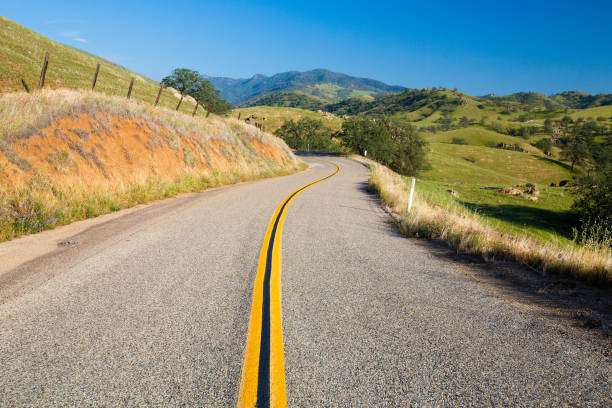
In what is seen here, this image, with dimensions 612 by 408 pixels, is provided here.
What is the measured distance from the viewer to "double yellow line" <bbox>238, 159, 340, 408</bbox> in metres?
2.51

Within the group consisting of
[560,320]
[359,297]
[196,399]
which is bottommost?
[196,399]

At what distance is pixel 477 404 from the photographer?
8.19 feet

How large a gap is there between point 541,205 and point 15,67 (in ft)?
162

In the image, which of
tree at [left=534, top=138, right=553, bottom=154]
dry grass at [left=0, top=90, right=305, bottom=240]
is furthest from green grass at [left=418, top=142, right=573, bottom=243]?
tree at [left=534, top=138, right=553, bottom=154]

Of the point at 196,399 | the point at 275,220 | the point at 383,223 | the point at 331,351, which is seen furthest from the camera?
the point at 383,223

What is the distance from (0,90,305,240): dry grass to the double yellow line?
5608 millimetres

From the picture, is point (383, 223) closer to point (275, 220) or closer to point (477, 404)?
point (275, 220)

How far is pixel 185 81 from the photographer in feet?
262

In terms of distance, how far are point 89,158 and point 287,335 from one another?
11.0m

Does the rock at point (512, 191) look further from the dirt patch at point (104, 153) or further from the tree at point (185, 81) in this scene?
the tree at point (185, 81)

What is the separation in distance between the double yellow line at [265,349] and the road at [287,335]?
70 mm

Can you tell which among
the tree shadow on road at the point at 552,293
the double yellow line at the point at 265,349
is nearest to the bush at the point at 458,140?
the tree shadow on road at the point at 552,293

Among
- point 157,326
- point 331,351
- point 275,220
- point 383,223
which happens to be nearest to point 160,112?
point 275,220

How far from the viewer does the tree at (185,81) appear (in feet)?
259
